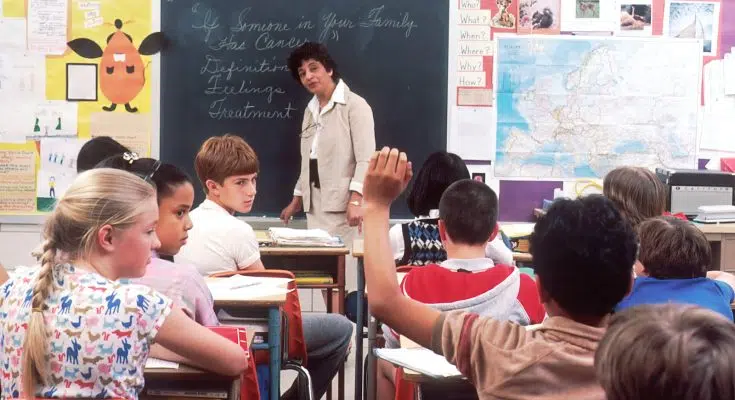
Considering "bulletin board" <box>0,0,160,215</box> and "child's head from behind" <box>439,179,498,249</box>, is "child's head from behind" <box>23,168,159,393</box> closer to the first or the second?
"child's head from behind" <box>439,179,498,249</box>

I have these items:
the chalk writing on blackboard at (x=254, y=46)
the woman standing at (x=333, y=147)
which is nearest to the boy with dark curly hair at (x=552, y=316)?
the woman standing at (x=333, y=147)

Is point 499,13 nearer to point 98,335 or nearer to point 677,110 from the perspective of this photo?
point 677,110

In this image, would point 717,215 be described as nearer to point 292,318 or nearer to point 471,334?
point 292,318

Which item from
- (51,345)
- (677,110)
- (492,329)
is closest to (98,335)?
(51,345)

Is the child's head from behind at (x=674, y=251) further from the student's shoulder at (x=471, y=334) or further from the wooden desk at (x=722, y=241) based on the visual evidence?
the wooden desk at (x=722, y=241)

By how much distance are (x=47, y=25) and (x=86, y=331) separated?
4.19 m

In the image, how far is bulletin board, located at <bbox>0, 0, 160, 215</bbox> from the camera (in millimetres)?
5699

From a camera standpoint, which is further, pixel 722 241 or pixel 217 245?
pixel 722 241

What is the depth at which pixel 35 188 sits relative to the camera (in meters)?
5.76

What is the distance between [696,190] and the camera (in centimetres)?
552

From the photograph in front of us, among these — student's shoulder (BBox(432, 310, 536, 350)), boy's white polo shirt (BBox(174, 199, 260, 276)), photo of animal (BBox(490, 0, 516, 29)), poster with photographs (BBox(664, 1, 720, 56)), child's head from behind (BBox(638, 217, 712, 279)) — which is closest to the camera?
student's shoulder (BBox(432, 310, 536, 350))

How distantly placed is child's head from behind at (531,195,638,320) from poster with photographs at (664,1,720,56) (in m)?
4.62

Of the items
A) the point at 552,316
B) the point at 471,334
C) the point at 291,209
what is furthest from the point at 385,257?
the point at 291,209

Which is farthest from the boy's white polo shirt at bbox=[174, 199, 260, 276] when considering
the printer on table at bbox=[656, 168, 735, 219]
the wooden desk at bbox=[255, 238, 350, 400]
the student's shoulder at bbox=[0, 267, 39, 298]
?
the printer on table at bbox=[656, 168, 735, 219]
